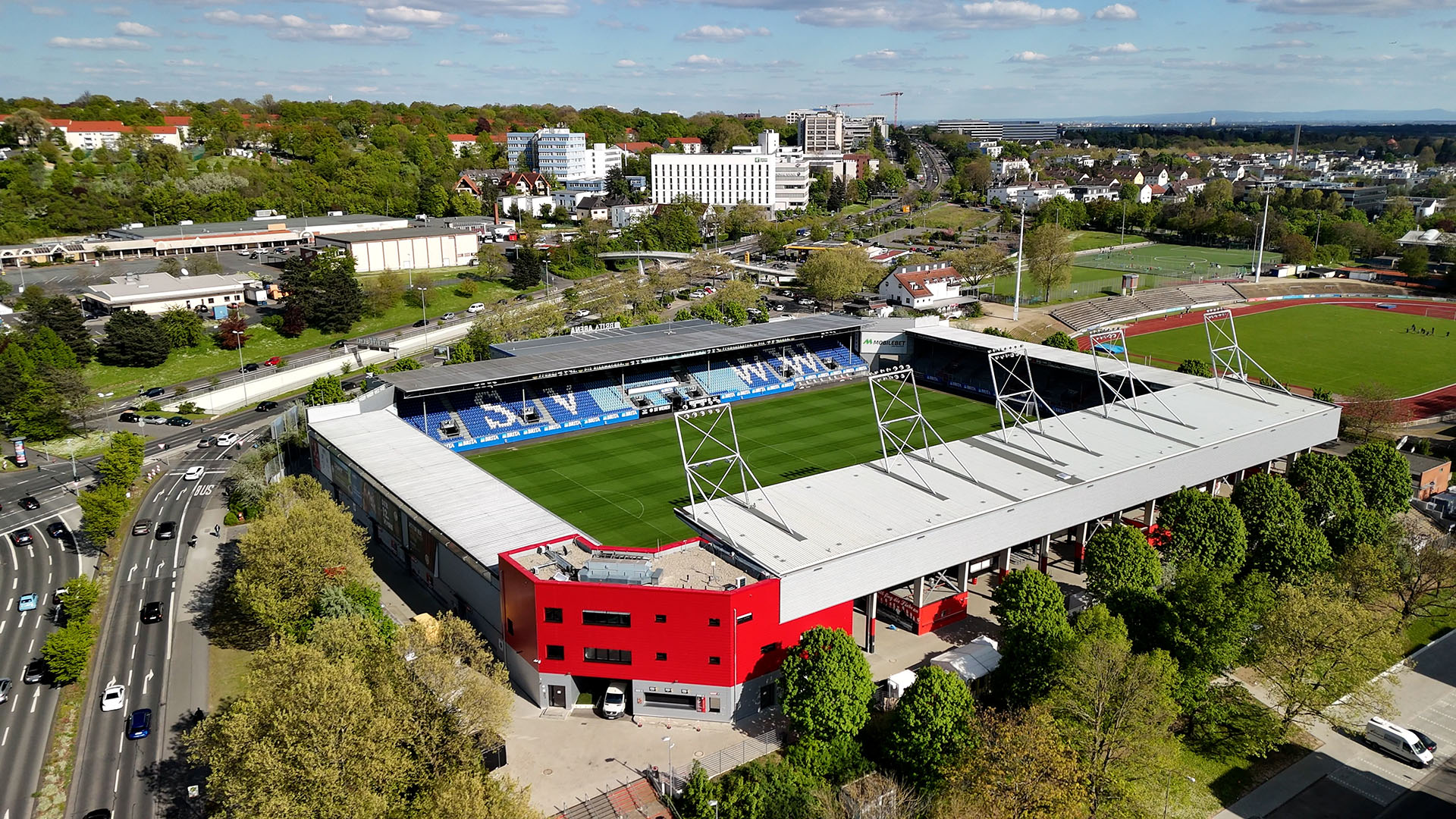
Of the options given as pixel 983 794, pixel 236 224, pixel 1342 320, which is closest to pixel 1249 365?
pixel 1342 320

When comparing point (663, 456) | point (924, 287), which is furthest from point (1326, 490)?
point (924, 287)

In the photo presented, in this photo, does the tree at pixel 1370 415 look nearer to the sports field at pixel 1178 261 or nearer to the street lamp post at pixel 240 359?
the sports field at pixel 1178 261

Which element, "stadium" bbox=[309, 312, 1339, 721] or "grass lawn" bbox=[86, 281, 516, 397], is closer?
"stadium" bbox=[309, 312, 1339, 721]

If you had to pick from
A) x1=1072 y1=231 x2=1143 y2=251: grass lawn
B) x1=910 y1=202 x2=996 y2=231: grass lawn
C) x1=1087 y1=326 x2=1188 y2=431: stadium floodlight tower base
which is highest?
x1=910 y1=202 x2=996 y2=231: grass lawn

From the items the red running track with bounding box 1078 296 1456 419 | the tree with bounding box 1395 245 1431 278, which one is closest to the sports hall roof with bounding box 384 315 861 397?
the red running track with bounding box 1078 296 1456 419

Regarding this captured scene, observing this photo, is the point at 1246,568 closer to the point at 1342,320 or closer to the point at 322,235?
the point at 1342,320

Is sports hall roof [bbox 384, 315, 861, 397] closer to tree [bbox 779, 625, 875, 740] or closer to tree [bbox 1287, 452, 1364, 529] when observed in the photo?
tree [bbox 779, 625, 875, 740]

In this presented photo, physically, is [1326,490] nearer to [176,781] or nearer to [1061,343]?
[1061,343]

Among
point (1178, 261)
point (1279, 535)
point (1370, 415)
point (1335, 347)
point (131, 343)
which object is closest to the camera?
point (1279, 535)
